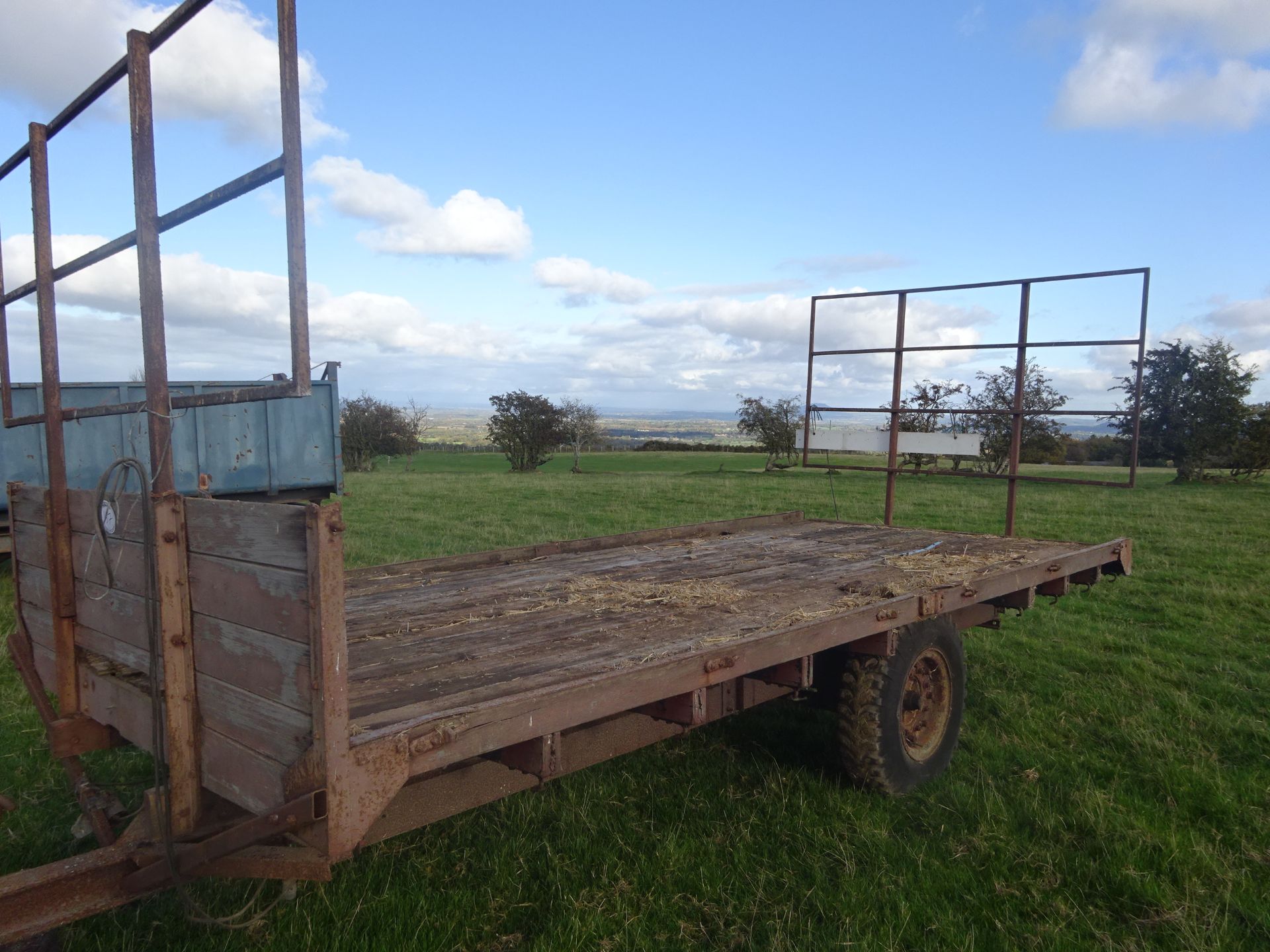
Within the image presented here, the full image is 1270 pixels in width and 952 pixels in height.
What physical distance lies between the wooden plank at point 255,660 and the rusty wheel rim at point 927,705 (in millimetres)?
3226

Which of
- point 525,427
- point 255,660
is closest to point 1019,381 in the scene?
point 255,660

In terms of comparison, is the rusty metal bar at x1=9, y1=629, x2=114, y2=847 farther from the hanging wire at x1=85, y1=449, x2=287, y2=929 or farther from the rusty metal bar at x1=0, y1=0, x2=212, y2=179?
the rusty metal bar at x1=0, y1=0, x2=212, y2=179

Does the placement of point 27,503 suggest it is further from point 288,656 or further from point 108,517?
point 288,656

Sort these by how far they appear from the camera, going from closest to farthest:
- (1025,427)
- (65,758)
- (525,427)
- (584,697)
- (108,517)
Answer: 1. (584,697)
2. (108,517)
3. (65,758)
4. (1025,427)
5. (525,427)

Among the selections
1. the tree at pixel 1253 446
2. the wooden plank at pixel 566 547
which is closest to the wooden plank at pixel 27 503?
the wooden plank at pixel 566 547

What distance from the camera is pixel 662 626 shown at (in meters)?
3.67

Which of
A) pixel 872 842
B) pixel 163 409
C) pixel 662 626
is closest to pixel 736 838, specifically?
pixel 872 842

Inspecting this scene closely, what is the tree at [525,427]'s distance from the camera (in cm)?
4181

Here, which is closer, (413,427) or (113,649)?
(113,649)

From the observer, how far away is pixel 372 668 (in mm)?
3055

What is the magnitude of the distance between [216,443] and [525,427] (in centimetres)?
3136

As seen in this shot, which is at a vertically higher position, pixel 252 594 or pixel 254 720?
pixel 252 594

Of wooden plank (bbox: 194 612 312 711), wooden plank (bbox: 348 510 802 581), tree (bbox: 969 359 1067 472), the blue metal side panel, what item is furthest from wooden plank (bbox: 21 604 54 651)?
tree (bbox: 969 359 1067 472)

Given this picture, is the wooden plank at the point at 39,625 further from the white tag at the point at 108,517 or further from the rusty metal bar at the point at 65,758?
the white tag at the point at 108,517
